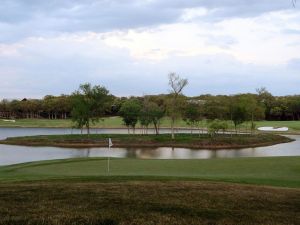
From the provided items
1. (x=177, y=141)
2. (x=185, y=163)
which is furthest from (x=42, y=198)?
(x=177, y=141)

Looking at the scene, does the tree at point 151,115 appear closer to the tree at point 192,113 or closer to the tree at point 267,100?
the tree at point 192,113

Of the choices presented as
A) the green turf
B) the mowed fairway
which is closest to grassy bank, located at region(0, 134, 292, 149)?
the green turf

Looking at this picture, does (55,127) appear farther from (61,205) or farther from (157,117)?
(61,205)

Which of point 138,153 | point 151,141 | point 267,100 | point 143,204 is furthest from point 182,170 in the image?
point 267,100

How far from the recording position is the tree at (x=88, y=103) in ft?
303

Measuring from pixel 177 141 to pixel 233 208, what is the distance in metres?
66.7

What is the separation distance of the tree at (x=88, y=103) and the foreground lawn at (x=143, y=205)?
78.6 m

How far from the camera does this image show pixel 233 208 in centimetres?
1131

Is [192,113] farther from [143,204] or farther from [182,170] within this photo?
[143,204]

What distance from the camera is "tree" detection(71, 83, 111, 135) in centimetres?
9244

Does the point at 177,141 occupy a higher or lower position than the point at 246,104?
lower

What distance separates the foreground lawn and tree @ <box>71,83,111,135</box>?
258 ft

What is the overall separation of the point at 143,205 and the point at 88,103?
83.4 meters

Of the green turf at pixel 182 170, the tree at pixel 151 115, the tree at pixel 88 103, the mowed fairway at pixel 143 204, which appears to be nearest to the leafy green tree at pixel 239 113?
the tree at pixel 151 115
